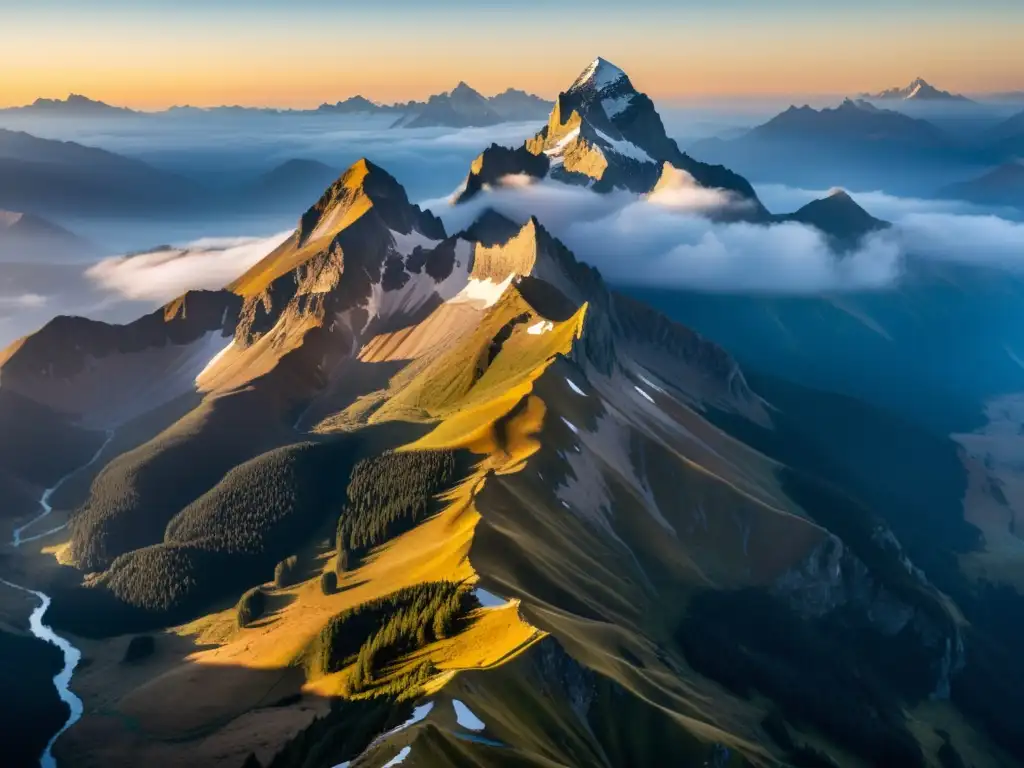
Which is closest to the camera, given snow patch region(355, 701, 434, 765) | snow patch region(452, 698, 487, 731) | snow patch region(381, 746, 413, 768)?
snow patch region(381, 746, 413, 768)

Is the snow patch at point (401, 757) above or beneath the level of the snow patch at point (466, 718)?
above

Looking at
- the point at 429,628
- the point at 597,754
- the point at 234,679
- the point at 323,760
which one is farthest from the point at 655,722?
the point at 234,679

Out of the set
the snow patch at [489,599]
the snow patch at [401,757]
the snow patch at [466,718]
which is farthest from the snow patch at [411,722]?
the snow patch at [489,599]

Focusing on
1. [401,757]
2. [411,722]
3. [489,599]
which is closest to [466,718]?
[411,722]

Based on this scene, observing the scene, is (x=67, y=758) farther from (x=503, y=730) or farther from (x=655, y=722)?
(x=655, y=722)

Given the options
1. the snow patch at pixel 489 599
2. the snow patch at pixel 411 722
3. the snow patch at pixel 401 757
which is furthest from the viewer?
the snow patch at pixel 489 599

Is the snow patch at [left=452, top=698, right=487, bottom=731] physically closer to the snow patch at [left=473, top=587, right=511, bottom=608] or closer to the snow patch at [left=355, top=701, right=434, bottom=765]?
the snow patch at [left=355, top=701, right=434, bottom=765]

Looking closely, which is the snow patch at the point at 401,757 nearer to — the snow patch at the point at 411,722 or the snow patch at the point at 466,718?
the snow patch at the point at 411,722

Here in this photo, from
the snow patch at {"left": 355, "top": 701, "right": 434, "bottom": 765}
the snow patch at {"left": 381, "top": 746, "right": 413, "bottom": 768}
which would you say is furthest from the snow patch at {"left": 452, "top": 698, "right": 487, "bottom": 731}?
the snow patch at {"left": 381, "top": 746, "right": 413, "bottom": 768}
